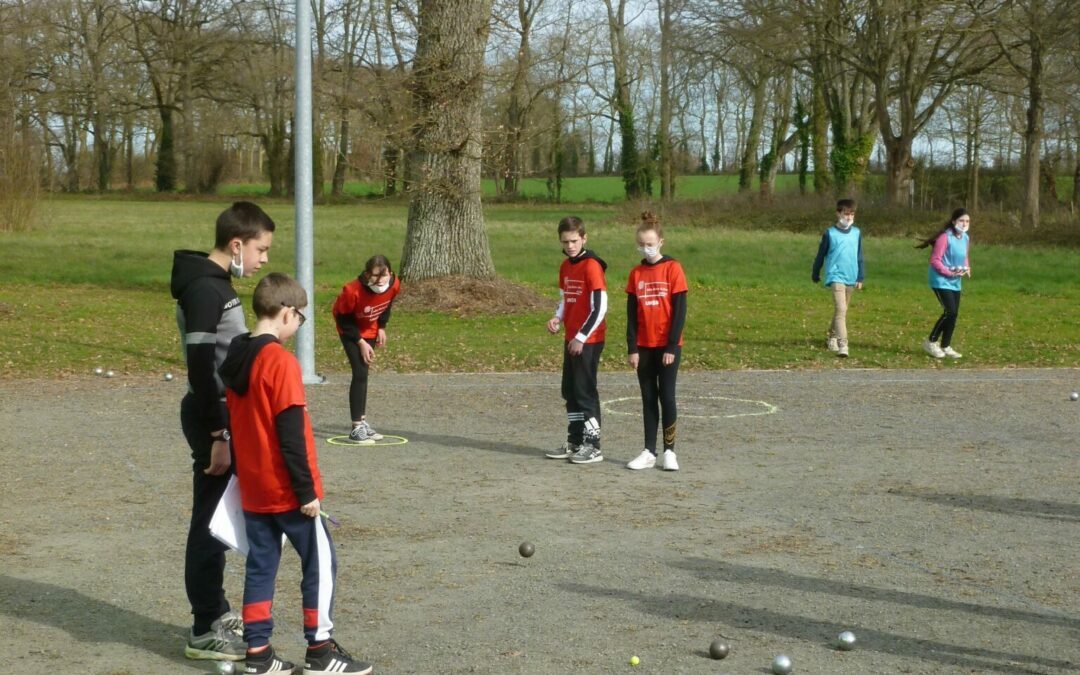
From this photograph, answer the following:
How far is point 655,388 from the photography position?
9.73m

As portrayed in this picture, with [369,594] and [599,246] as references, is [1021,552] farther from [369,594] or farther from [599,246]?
[599,246]

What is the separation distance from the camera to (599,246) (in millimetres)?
37500

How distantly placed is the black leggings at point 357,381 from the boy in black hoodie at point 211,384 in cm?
495

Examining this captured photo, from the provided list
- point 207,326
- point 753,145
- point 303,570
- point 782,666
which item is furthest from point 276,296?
point 753,145

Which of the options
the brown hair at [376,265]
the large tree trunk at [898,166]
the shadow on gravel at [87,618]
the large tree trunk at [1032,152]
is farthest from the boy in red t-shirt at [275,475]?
the large tree trunk at [898,166]

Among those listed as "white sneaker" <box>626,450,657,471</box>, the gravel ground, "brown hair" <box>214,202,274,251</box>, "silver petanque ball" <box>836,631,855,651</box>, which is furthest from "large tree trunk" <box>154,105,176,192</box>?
"silver petanque ball" <box>836,631,855,651</box>

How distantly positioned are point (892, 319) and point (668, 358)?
12.2 metres

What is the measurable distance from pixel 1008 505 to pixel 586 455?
298 centimetres

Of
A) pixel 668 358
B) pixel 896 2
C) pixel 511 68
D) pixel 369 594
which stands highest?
pixel 896 2

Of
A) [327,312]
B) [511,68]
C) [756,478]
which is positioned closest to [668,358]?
[756,478]

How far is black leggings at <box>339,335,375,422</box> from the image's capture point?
1059 cm

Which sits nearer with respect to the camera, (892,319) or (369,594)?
(369,594)

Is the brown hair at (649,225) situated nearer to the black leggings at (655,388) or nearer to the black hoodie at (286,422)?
the black leggings at (655,388)

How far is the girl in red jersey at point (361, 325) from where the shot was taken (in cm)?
1051
